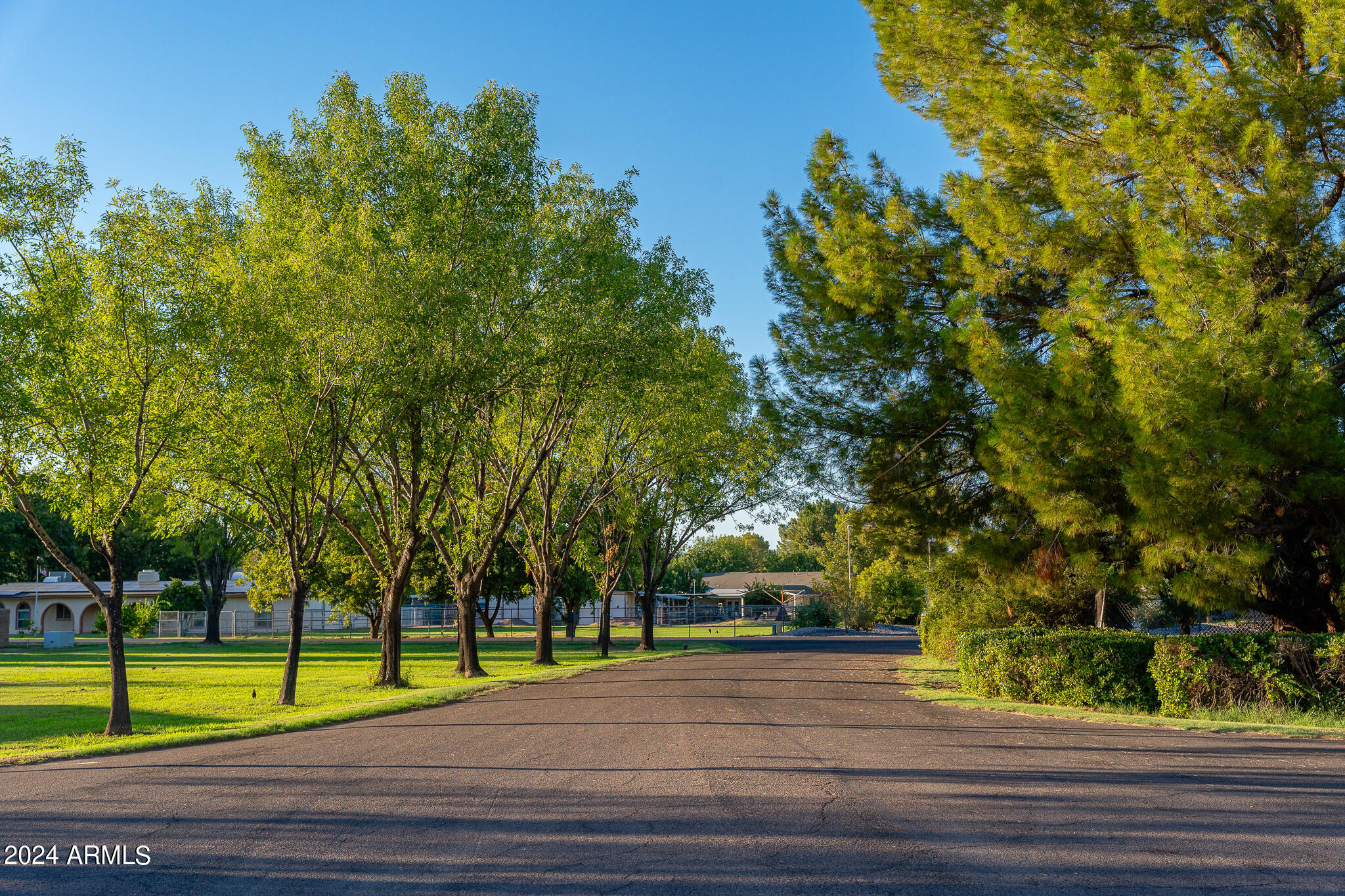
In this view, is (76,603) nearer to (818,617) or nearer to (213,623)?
(213,623)

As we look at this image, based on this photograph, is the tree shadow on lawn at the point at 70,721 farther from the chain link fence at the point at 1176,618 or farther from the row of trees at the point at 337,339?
the chain link fence at the point at 1176,618

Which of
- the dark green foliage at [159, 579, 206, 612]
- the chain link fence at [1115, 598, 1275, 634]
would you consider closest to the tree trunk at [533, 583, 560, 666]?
the chain link fence at [1115, 598, 1275, 634]

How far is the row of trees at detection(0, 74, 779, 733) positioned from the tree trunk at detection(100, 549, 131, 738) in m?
0.08

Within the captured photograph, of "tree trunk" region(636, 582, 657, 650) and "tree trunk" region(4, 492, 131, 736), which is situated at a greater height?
"tree trunk" region(4, 492, 131, 736)

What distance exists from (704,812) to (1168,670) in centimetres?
957

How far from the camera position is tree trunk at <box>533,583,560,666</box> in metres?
27.8

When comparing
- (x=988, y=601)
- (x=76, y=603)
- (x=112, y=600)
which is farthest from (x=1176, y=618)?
(x=76, y=603)

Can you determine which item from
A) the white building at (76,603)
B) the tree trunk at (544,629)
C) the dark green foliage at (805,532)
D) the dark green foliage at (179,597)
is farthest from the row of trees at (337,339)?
the dark green foliage at (805,532)

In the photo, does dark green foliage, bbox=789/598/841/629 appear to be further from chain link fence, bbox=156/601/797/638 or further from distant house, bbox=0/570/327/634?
distant house, bbox=0/570/327/634

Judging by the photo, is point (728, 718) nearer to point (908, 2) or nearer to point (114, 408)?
point (114, 408)

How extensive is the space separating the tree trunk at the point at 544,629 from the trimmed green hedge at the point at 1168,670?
1548cm

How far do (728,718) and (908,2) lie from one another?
42.5 ft

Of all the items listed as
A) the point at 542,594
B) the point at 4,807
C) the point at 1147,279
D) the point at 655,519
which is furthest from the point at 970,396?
the point at 655,519

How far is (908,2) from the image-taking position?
635 inches
